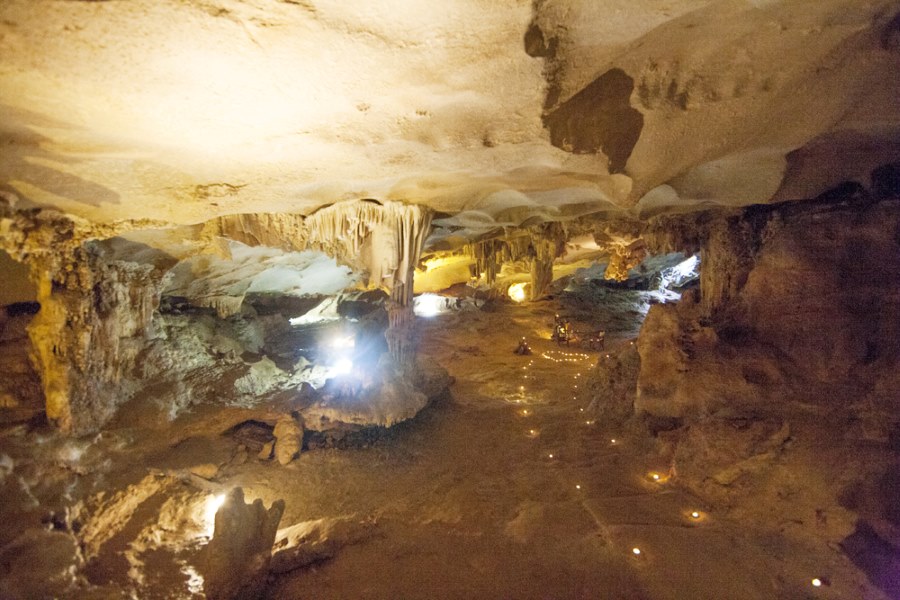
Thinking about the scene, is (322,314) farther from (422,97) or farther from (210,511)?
(422,97)

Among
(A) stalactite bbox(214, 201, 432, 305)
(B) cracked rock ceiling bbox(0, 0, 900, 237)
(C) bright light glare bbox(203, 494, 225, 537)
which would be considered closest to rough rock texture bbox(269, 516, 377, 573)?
(C) bright light glare bbox(203, 494, 225, 537)

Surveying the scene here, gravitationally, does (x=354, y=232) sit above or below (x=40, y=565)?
above

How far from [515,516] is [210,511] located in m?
3.90

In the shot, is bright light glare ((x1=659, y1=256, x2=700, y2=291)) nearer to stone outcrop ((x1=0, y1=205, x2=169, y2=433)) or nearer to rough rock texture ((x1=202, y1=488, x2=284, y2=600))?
rough rock texture ((x1=202, y1=488, x2=284, y2=600))

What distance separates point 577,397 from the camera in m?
8.84

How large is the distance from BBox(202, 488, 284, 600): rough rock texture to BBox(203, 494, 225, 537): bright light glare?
0.82m

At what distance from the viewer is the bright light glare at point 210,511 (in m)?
5.08

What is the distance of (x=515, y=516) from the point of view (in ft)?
16.5

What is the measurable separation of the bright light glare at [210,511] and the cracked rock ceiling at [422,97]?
3.74 m

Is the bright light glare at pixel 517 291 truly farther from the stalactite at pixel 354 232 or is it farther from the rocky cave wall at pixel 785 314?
the stalactite at pixel 354 232

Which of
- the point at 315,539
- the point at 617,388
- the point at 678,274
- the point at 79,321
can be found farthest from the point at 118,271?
the point at 678,274

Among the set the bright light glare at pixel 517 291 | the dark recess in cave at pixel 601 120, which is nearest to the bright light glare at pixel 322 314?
the bright light glare at pixel 517 291

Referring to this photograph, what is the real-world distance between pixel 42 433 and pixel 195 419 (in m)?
1.86

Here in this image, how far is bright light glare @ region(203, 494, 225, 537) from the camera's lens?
5075 millimetres
